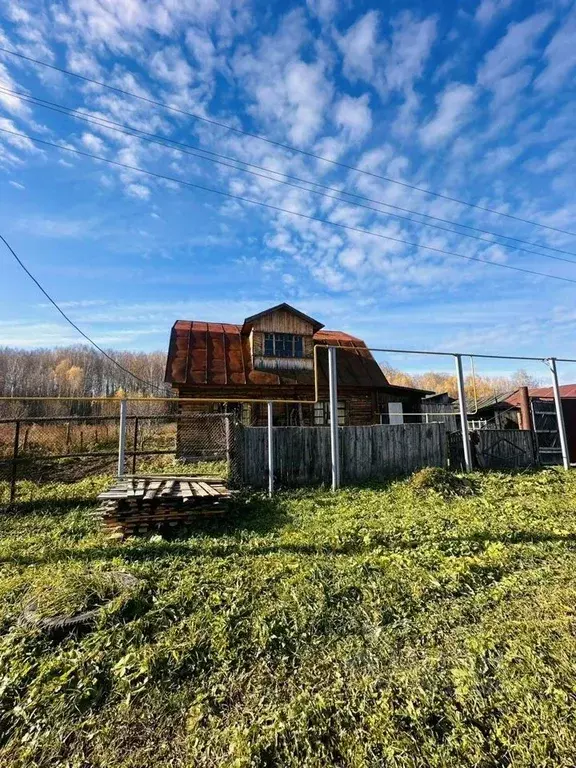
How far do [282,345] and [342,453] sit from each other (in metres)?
9.15

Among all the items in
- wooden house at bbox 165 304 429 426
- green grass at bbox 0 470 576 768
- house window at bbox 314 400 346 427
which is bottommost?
green grass at bbox 0 470 576 768

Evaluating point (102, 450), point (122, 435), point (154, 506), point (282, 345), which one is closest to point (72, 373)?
point (102, 450)

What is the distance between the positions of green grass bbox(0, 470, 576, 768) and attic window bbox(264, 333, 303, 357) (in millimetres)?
13036

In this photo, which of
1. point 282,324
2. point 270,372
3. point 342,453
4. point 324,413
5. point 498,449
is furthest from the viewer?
point 324,413

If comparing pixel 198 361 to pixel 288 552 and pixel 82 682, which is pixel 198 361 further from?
pixel 82 682

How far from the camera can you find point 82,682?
109 inches

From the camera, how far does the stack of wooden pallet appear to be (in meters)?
6.03

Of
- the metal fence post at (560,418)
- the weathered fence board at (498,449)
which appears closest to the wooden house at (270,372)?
the weathered fence board at (498,449)

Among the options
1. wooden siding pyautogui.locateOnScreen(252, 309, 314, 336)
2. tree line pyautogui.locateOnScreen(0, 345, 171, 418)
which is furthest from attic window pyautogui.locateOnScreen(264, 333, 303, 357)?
tree line pyautogui.locateOnScreen(0, 345, 171, 418)

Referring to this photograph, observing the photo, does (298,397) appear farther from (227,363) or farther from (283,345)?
(227,363)

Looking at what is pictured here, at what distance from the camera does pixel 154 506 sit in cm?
620

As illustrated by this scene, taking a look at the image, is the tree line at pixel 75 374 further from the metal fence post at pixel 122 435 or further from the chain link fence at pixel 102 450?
the metal fence post at pixel 122 435

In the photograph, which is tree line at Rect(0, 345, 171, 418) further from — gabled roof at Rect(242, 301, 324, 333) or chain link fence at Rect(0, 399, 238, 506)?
gabled roof at Rect(242, 301, 324, 333)

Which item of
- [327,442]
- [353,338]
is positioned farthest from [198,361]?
[353,338]
